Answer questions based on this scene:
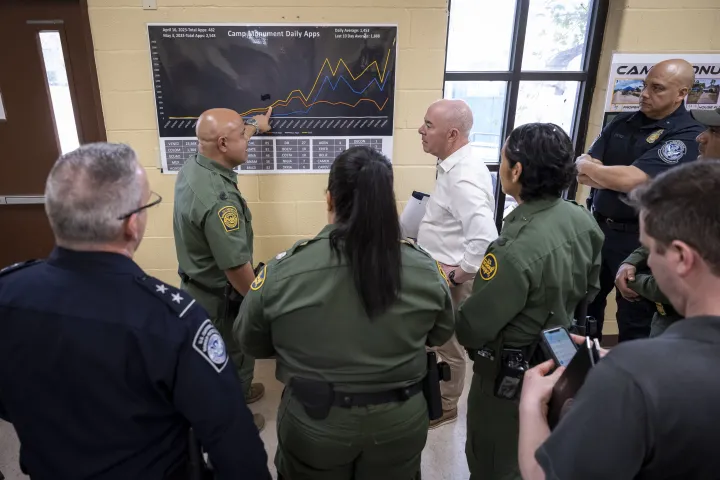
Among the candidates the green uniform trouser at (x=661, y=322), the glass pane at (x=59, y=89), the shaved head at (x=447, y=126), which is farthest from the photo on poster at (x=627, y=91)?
the glass pane at (x=59, y=89)

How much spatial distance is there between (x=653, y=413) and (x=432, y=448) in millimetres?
1661

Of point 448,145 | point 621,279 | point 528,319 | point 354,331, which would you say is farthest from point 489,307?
point 448,145

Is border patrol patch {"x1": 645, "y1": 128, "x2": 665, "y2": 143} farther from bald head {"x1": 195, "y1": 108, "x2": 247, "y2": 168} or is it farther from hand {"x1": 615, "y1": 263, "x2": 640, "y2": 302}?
bald head {"x1": 195, "y1": 108, "x2": 247, "y2": 168}

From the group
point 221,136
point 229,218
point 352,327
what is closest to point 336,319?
point 352,327

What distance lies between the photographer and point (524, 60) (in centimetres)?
262

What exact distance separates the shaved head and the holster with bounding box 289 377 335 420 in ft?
4.50

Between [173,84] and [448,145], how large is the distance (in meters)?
1.43

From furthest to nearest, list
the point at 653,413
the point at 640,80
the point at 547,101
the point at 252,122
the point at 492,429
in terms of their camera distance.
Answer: the point at 547,101
the point at 640,80
the point at 252,122
the point at 492,429
the point at 653,413

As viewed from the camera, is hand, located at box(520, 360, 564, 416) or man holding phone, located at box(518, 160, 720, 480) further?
hand, located at box(520, 360, 564, 416)

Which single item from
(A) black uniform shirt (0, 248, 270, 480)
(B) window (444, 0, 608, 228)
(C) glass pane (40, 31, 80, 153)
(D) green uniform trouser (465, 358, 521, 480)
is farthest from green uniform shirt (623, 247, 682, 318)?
(C) glass pane (40, 31, 80, 153)

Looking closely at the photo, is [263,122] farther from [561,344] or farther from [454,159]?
[561,344]

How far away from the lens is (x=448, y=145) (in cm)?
214

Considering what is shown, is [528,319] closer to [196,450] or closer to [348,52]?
[196,450]

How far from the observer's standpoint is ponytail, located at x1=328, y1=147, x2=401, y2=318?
1.08m
